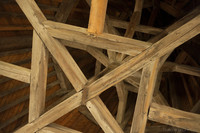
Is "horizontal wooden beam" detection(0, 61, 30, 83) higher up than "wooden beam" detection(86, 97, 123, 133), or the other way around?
"horizontal wooden beam" detection(0, 61, 30, 83)

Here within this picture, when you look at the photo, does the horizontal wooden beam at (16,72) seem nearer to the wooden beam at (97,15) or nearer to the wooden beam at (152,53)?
the wooden beam at (152,53)

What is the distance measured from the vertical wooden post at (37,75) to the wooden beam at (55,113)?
75mm

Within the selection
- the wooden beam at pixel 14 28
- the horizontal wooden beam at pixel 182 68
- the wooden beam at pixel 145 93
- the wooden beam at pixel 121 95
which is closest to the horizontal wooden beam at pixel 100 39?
the wooden beam at pixel 145 93

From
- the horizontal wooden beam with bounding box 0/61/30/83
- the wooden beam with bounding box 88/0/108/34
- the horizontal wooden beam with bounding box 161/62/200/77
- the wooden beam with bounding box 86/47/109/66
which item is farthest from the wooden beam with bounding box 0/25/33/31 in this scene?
the horizontal wooden beam with bounding box 161/62/200/77

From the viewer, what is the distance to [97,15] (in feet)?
6.04

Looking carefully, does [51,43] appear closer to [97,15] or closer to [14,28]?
[97,15]

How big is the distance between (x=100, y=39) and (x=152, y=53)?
486 mm

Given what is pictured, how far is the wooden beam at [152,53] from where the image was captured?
171 centimetres

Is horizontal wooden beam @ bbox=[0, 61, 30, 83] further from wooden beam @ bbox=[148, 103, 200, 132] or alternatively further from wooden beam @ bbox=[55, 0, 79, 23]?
wooden beam @ bbox=[55, 0, 79, 23]

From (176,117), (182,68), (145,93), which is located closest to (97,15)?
(145,93)

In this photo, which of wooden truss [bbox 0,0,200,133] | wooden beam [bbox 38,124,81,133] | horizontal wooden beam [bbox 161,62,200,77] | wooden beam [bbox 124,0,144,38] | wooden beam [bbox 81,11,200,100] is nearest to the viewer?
wooden beam [bbox 81,11,200,100]

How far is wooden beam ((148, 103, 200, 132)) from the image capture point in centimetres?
183

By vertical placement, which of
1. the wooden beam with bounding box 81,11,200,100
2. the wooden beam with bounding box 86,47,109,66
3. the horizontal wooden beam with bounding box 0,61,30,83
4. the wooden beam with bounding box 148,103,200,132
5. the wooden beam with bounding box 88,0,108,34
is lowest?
the wooden beam with bounding box 148,103,200,132

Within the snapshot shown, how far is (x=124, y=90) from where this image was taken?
12.8 ft
